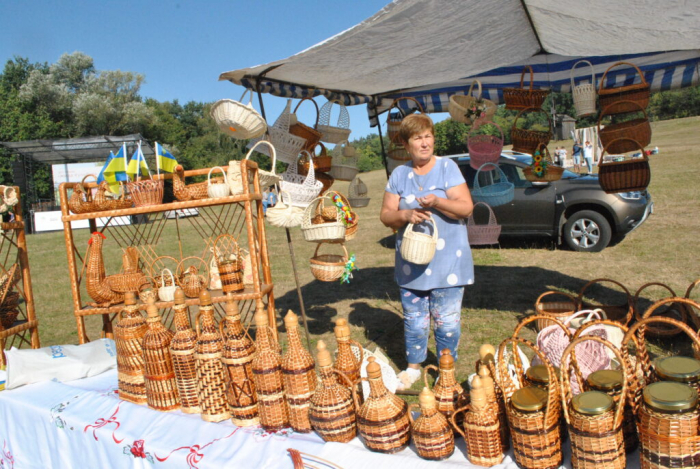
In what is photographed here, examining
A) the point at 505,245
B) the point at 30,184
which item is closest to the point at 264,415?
the point at 505,245

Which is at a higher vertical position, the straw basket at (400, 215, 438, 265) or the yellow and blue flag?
the yellow and blue flag

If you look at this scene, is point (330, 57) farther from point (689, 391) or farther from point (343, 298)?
point (343, 298)

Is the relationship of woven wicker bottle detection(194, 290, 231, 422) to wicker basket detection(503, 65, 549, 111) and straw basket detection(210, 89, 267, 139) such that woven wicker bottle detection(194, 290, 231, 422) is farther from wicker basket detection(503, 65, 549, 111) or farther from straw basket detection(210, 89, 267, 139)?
wicker basket detection(503, 65, 549, 111)

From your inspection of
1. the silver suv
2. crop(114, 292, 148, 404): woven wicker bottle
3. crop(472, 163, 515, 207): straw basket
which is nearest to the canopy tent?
crop(472, 163, 515, 207): straw basket

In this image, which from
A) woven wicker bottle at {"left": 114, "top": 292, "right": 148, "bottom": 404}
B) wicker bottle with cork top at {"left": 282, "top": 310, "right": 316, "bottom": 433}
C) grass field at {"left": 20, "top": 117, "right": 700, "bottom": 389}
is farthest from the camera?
grass field at {"left": 20, "top": 117, "right": 700, "bottom": 389}

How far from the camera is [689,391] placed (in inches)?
45.9

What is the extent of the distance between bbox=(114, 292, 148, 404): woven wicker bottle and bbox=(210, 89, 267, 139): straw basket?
121 centimetres

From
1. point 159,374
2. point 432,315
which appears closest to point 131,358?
point 159,374

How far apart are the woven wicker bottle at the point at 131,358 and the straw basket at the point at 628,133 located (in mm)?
3041

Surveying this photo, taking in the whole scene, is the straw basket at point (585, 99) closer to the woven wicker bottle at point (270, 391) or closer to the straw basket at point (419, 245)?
the straw basket at point (419, 245)

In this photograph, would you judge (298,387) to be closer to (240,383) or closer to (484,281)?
(240,383)

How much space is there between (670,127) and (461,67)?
28765 mm

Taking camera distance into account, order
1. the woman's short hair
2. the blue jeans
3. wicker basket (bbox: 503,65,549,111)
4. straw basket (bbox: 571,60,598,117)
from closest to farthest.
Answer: the woman's short hair < the blue jeans < straw basket (bbox: 571,60,598,117) < wicker basket (bbox: 503,65,549,111)

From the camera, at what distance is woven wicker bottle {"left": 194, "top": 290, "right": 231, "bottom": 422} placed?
1775 millimetres
